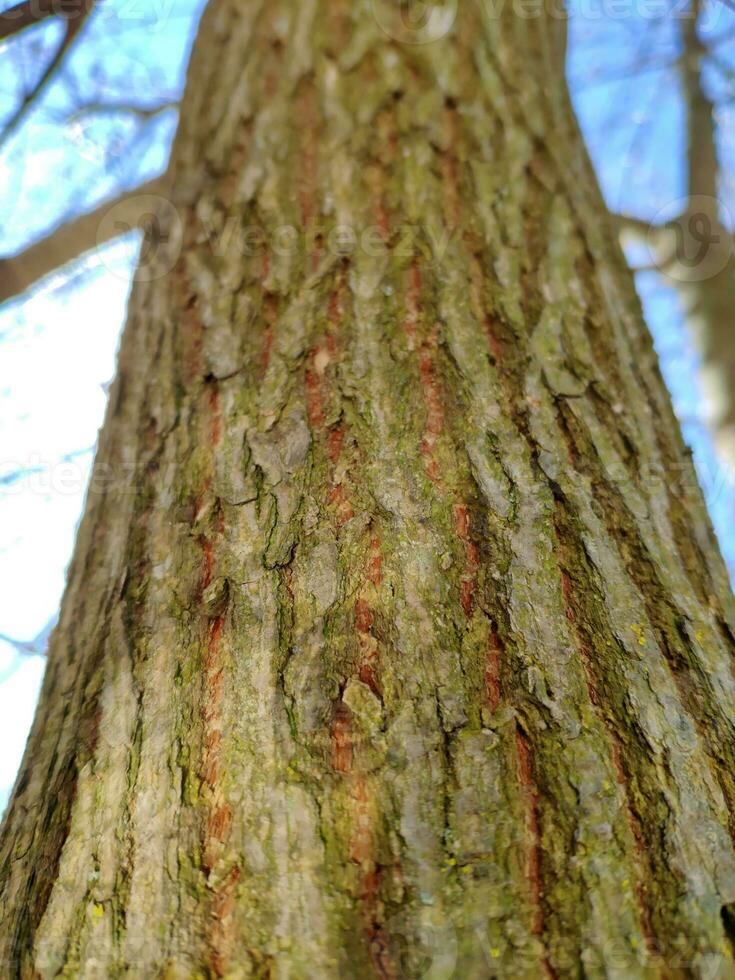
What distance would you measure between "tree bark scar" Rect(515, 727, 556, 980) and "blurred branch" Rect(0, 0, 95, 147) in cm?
205

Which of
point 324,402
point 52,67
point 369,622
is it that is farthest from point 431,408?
point 52,67

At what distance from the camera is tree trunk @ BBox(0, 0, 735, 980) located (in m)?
0.79

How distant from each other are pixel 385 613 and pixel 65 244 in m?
2.31

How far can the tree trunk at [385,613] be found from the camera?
2.58ft

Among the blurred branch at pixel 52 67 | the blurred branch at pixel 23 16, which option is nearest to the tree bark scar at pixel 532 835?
the blurred branch at pixel 23 16

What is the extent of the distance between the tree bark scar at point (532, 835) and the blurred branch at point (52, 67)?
205 centimetres

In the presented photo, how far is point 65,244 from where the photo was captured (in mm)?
2721

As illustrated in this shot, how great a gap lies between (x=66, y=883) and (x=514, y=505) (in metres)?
0.70

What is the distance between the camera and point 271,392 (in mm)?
1226

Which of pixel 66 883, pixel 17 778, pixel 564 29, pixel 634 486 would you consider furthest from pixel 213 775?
pixel 564 29

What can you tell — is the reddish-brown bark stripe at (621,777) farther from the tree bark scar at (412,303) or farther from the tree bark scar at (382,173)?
the tree bark scar at (382,173)

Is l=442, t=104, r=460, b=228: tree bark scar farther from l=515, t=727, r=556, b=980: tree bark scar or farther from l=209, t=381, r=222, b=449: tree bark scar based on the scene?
l=515, t=727, r=556, b=980: tree bark scar

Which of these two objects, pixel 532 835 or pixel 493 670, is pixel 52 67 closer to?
pixel 493 670

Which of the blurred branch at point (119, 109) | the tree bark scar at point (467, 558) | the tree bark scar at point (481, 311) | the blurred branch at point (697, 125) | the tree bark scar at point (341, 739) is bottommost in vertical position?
the tree bark scar at point (341, 739)
